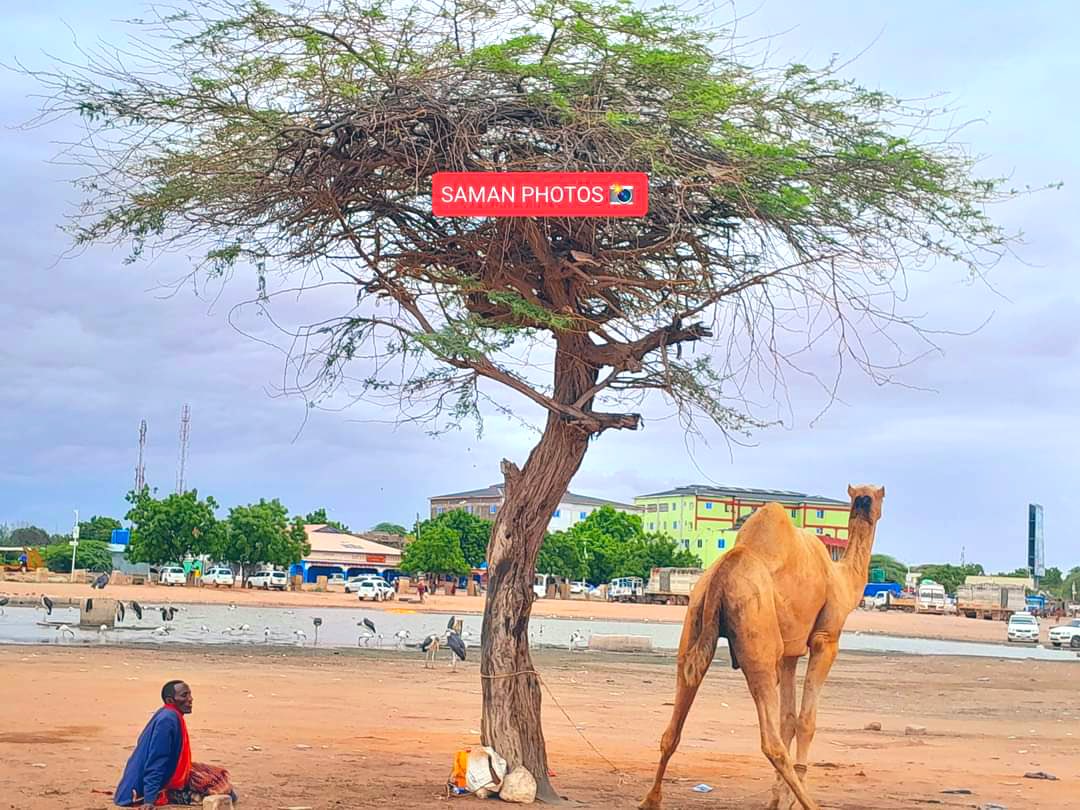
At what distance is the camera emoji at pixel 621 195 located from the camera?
1047 cm

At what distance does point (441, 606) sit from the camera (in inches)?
2965

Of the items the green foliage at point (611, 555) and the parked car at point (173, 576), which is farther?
the green foliage at point (611, 555)

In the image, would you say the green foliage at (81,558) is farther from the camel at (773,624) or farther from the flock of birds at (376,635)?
the camel at (773,624)

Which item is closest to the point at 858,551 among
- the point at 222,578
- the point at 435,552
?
the point at 222,578

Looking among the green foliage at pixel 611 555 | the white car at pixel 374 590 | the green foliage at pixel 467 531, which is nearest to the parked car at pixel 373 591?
the white car at pixel 374 590

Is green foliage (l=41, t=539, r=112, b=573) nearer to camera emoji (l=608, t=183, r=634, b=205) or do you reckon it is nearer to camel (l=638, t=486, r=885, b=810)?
camel (l=638, t=486, r=885, b=810)

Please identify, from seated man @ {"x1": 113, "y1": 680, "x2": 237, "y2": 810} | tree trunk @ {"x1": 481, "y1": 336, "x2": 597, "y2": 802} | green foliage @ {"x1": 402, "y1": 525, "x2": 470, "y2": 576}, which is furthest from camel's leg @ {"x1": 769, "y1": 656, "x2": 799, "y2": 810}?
green foliage @ {"x1": 402, "y1": 525, "x2": 470, "y2": 576}

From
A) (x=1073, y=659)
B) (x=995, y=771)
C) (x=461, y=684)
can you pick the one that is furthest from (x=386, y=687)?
(x=1073, y=659)

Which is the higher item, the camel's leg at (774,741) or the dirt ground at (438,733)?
the camel's leg at (774,741)

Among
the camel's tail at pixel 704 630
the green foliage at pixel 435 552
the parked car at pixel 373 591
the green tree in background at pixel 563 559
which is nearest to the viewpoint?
the camel's tail at pixel 704 630

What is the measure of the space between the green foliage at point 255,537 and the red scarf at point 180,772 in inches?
3161

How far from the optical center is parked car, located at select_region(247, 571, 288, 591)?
90681 millimetres

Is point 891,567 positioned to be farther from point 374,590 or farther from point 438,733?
point 438,733

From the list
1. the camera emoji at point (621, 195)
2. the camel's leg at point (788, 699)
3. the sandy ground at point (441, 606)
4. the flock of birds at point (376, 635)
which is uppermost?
the camera emoji at point (621, 195)
